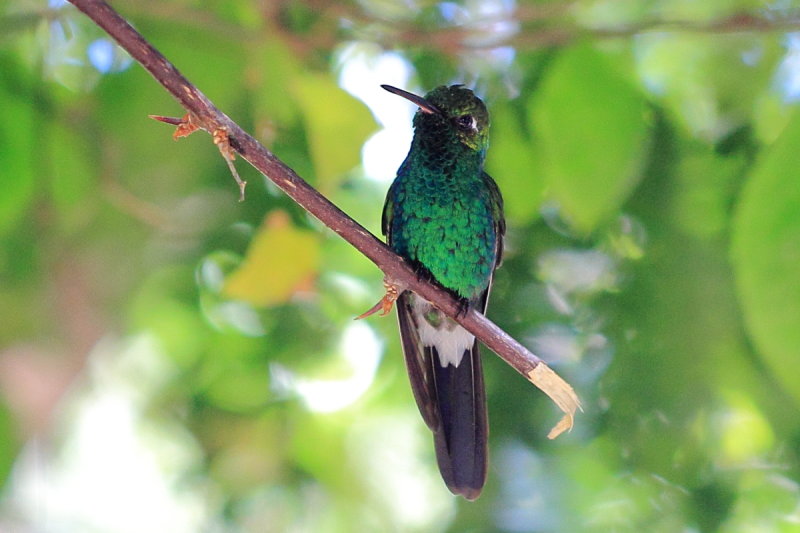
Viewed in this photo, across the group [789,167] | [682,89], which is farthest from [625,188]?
[682,89]

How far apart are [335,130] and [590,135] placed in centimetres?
83

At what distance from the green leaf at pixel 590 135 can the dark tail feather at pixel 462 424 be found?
31.1 inches

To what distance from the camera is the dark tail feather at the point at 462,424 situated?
2.73m

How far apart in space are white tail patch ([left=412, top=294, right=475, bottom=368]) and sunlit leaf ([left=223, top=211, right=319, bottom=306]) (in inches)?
20.5

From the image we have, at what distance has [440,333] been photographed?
139 inches

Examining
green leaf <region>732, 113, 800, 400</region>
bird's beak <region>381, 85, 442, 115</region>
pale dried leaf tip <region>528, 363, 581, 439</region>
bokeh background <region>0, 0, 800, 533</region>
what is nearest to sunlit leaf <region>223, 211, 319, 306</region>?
bokeh background <region>0, 0, 800, 533</region>

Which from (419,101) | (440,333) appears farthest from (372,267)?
(419,101)

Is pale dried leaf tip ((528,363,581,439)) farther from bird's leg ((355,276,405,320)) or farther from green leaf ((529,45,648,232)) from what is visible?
green leaf ((529,45,648,232))

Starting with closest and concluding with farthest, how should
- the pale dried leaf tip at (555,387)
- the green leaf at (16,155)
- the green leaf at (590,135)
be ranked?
the pale dried leaf tip at (555,387)
the green leaf at (590,135)
the green leaf at (16,155)

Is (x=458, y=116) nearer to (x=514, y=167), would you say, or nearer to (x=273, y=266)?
(x=514, y=167)

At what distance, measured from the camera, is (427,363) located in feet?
11.1

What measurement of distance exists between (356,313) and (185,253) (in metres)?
0.86

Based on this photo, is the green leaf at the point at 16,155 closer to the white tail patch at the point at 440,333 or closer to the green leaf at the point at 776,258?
the white tail patch at the point at 440,333

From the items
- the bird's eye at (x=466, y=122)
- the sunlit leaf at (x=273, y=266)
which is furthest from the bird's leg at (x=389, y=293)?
the bird's eye at (x=466, y=122)
